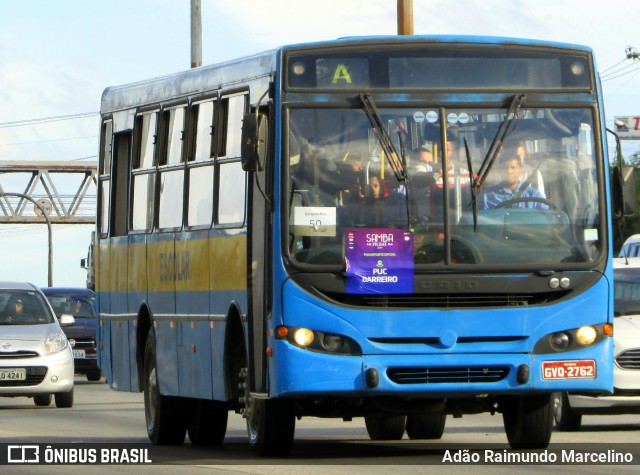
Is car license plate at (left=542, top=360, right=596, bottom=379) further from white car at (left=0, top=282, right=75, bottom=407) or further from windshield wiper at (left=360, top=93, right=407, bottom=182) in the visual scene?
white car at (left=0, top=282, right=75, bottom=407)

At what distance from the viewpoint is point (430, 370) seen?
14406 mm

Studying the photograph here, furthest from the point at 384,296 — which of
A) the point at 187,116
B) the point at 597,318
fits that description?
the point at 187,116

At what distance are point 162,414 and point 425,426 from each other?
8.21 ft

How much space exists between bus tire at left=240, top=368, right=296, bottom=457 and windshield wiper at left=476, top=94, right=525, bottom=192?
2.13 metres

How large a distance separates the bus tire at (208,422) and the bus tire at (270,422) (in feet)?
8.77

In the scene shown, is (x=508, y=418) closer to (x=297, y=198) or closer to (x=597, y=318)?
(x=597, y=318)

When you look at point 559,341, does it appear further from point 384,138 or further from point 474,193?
point 384,138

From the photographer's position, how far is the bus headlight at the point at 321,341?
14.3 metres

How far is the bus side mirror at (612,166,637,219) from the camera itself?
49.3 feet

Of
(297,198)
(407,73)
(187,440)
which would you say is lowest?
(187,440)

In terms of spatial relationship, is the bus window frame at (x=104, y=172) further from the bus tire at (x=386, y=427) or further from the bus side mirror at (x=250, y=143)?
the bus side mirror at (x=250, y=143)

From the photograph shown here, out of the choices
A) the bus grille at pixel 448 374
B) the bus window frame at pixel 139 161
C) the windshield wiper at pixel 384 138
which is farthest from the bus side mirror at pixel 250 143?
the bus window frame at pixel 139 161

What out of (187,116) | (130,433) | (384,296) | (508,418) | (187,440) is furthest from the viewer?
(130,433)

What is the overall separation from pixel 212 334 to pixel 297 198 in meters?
2.07
